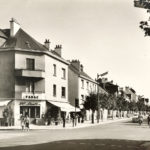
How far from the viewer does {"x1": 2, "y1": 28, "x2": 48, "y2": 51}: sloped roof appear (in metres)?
41.9

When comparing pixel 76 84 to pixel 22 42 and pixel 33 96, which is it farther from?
pixel 22 42

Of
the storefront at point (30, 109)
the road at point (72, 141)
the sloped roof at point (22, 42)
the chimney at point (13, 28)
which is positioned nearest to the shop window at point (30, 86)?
the storefront at point (30, 109)

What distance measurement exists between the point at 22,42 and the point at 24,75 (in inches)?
174

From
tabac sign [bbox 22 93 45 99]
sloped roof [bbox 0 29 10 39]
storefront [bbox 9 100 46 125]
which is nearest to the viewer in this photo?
storefront [bbox 9 100 46 125]

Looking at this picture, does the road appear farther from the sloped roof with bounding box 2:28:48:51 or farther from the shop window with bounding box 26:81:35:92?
the sloped roof with bounding box 2:28:48:51

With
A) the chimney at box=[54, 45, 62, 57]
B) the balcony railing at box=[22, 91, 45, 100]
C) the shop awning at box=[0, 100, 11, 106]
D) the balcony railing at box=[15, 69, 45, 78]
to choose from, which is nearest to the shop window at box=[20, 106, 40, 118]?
the balcony railing at box=[22, 91, 45, 100]

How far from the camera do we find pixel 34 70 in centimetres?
4153

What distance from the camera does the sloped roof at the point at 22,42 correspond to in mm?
41903

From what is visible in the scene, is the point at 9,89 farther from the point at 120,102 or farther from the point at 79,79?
the point at 120,102

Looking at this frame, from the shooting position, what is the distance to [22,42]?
42625 millimetres

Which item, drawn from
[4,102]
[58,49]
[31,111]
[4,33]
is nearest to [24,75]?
[4,102]

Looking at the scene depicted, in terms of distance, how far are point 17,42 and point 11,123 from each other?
31.6 feet

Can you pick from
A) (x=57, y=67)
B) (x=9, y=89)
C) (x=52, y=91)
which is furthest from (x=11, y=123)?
(x=57, y=67)

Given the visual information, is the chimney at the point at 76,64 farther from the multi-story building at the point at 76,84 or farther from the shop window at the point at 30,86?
the shop window at the point at 30,86
